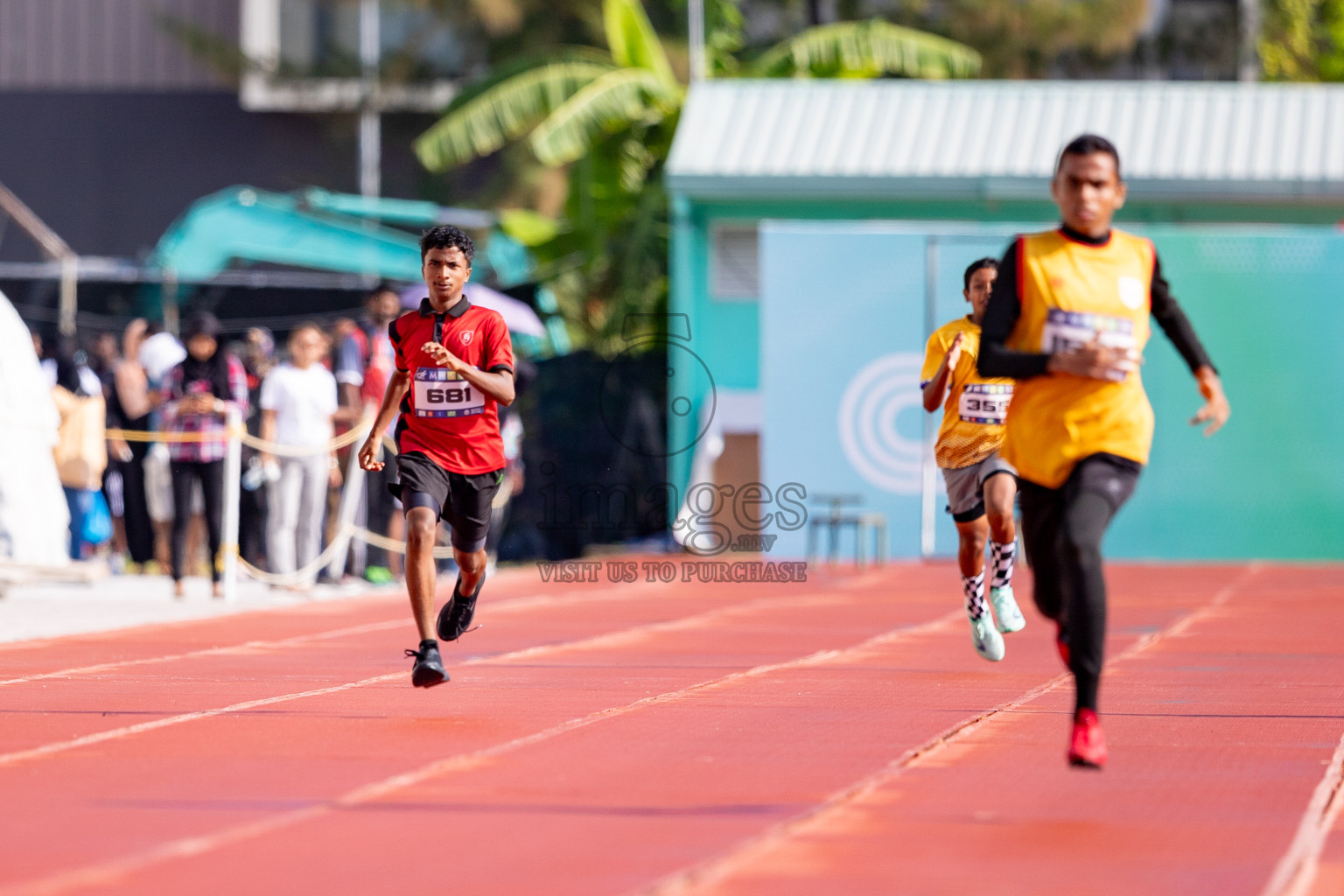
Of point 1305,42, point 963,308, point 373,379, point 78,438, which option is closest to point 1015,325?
point 373,379

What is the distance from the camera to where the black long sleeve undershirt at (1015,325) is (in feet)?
21.5

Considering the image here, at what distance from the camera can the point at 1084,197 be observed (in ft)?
21.5

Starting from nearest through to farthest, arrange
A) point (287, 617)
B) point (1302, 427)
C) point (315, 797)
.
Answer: point (315, 797)
point (287, 617)
point (1302, 427)

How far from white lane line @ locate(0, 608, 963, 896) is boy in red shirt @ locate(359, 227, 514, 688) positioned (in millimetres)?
955

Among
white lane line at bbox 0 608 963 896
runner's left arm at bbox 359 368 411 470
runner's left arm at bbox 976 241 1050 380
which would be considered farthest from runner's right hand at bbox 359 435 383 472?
runner's left arm at bbox 976 241 1050 380

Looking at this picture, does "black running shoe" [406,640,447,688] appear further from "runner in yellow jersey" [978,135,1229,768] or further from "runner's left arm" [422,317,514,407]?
"runner in yellow jersey" [978,135,1229,768]

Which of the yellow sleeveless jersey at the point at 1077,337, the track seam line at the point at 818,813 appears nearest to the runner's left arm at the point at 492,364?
the track seam line at the point at 818,813

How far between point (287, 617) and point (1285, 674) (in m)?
6.65

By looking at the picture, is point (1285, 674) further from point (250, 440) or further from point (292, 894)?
point (250, 440)

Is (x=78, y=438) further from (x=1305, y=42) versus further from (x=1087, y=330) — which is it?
(x=1305, y=42)

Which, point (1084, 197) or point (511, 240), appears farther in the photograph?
point (511, 240)

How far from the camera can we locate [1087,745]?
6.36 m

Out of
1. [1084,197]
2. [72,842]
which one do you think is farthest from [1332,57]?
[72,842]

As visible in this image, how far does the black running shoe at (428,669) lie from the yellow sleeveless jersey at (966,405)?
290 centimetres
